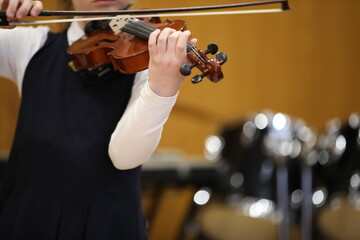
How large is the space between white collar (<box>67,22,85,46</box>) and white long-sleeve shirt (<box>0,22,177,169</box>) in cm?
9

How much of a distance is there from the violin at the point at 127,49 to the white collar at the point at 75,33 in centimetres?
3

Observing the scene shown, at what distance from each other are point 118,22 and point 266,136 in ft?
5.88

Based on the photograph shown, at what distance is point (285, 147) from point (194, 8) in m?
1.80

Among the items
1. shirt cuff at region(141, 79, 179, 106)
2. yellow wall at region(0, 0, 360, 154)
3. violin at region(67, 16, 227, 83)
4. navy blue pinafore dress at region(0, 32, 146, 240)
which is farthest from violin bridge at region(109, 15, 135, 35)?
yellow wall at region(0, 0, 360, 154)

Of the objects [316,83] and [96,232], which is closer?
[96,232]

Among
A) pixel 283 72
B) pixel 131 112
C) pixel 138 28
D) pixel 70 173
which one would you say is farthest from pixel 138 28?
pixel 283 72

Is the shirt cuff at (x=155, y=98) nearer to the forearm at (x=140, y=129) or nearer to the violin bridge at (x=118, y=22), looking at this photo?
the forearm at (x=140, y=129)

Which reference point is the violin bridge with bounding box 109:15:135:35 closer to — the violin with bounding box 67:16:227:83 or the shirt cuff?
the violin with bounding box 67:16:227:83

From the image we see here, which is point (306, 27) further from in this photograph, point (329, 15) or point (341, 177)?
point (341, 177)

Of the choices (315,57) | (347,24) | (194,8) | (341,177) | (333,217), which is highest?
(347,24)

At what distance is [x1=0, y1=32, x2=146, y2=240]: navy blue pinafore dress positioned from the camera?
4.20 ft

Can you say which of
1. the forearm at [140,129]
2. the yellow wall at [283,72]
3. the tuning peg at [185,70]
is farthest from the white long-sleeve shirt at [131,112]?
the yellow wall at [283,72]

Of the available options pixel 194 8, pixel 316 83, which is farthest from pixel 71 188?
pixel 316 83

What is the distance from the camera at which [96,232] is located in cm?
128
